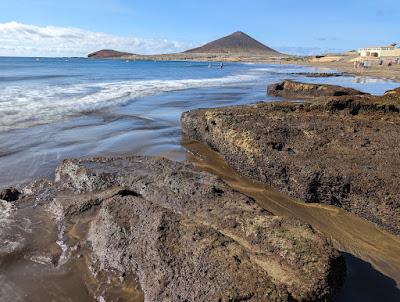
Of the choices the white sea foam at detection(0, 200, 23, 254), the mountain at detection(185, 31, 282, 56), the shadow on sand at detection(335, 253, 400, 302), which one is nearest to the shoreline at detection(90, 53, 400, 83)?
the shadow on sand at detection(335, 253, 400, 302)

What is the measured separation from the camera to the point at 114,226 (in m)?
3.47

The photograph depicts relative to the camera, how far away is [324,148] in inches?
206

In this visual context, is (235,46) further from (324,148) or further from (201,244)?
(201,244)

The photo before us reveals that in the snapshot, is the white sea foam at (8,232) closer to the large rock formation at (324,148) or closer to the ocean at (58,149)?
the ocean at (58,149)

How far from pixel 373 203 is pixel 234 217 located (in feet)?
6.31

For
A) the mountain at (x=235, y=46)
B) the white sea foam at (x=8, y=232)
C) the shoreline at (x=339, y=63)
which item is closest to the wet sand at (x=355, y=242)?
the white sea foam at (x=8, y=232)

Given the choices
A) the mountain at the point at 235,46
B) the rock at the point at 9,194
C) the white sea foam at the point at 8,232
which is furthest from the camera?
the mountain at the point at 235,46

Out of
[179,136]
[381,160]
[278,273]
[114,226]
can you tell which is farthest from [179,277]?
[179,136]

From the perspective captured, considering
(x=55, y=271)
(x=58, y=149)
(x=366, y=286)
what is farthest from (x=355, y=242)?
(x=58, y=149)

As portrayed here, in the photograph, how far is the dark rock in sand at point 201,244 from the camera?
2.57 meters

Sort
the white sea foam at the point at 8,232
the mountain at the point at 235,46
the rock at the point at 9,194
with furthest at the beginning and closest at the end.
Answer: the mountain at the point at 235,46
the rock at the point at 9,194
the white sea foam at the point at 8,232

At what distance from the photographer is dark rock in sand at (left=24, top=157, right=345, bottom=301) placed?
8.44ft

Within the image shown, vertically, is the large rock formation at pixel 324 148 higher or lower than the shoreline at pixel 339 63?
higher

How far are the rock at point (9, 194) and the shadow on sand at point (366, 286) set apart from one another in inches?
151
